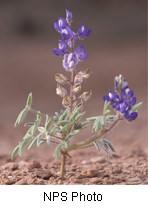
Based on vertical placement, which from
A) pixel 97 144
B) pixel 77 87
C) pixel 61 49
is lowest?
pixel 97 144

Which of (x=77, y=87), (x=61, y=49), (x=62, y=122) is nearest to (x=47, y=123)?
(x=62, y=122)

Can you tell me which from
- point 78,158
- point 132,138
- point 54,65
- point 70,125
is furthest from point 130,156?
point 54,65

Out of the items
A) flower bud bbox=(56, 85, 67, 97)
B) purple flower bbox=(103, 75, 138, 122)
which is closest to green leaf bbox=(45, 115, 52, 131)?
flower bud bbox=(56, 85, 67, 97)

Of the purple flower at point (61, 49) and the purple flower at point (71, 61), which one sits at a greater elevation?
the purple flower at point (61, 49)

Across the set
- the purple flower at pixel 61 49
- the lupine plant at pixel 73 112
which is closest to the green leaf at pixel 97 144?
the lupine plant at pixel 73 112

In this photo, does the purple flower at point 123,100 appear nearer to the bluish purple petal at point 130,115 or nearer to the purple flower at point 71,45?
the bluish purple petal at point 130,115

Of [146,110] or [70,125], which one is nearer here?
[70,125]

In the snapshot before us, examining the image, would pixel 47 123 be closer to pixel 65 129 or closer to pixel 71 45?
pixel 65 129

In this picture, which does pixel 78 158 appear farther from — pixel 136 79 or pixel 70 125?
pixel 136 79
